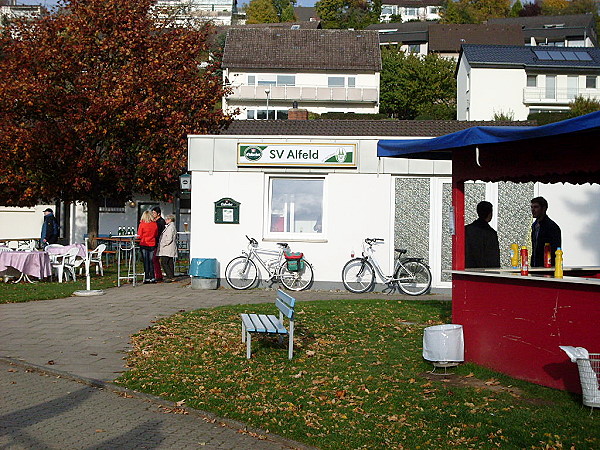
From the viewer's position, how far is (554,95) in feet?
211

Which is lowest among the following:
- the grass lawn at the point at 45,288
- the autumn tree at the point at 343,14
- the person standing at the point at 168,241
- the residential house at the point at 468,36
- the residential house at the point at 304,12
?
the grass lawn at the point at 45,288

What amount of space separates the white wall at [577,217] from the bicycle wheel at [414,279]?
300 cm

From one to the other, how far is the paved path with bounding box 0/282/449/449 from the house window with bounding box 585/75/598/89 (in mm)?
56147

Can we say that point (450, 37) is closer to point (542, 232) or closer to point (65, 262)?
point (65, 262)

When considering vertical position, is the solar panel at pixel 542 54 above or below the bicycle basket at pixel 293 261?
above

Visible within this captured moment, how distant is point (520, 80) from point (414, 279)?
49.1 meters

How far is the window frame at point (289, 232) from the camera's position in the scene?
62.1 ft

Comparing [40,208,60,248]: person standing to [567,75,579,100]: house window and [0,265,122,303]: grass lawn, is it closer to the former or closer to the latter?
[0,265,122,303]: grass lawn

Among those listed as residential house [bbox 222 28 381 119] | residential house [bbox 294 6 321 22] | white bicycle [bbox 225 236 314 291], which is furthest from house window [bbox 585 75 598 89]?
residential house [bbox 294 6 321 22]

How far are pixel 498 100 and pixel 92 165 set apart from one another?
1710 inches

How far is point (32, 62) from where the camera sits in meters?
27.9

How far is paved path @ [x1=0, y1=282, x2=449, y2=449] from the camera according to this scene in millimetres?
6918

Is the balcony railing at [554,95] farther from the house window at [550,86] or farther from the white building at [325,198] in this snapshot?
the white building at [325,198]

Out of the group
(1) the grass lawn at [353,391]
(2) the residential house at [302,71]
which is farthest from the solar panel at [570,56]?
(1) the grass lawn at [353,391]
